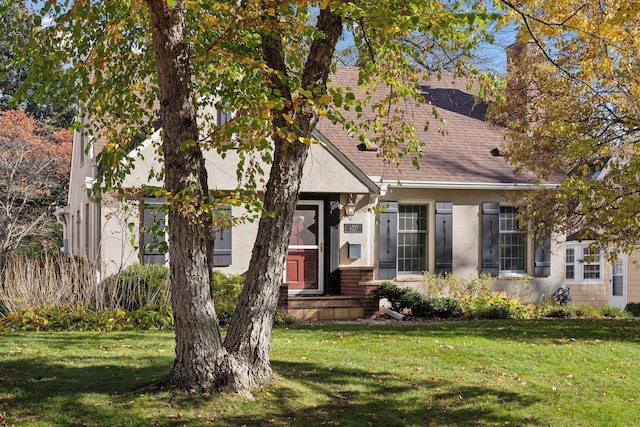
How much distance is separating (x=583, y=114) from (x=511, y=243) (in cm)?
648

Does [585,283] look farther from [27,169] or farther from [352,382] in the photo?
[27,169]

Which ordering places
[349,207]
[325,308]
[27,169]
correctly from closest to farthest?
[325,308]
[349,207]
[27,169]

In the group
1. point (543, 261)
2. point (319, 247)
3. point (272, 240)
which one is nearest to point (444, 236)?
point (543, 261)

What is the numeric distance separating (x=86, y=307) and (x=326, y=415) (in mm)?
7178

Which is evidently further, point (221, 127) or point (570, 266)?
point (570, 266)

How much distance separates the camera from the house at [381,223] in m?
16.6

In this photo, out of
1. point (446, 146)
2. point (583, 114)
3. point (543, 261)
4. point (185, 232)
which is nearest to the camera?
point (185, 232)

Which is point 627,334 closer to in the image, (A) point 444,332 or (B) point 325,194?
(A) point 444,332

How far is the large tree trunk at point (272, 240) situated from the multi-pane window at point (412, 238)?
10569mm

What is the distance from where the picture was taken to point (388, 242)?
1802 cm

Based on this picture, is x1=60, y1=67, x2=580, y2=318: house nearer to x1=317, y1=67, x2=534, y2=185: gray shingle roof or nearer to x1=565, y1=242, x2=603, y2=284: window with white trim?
x1=317, y1=67, x2=534, y2=185: gray shingle roof

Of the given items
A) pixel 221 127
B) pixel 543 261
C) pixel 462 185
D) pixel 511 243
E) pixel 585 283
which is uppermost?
pixel 462 185

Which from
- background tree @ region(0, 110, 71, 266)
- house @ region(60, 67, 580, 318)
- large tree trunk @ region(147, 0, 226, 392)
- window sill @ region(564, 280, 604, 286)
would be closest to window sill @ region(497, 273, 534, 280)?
house @ region(60, 67, 580, 318)

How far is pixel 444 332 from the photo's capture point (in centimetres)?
1303
